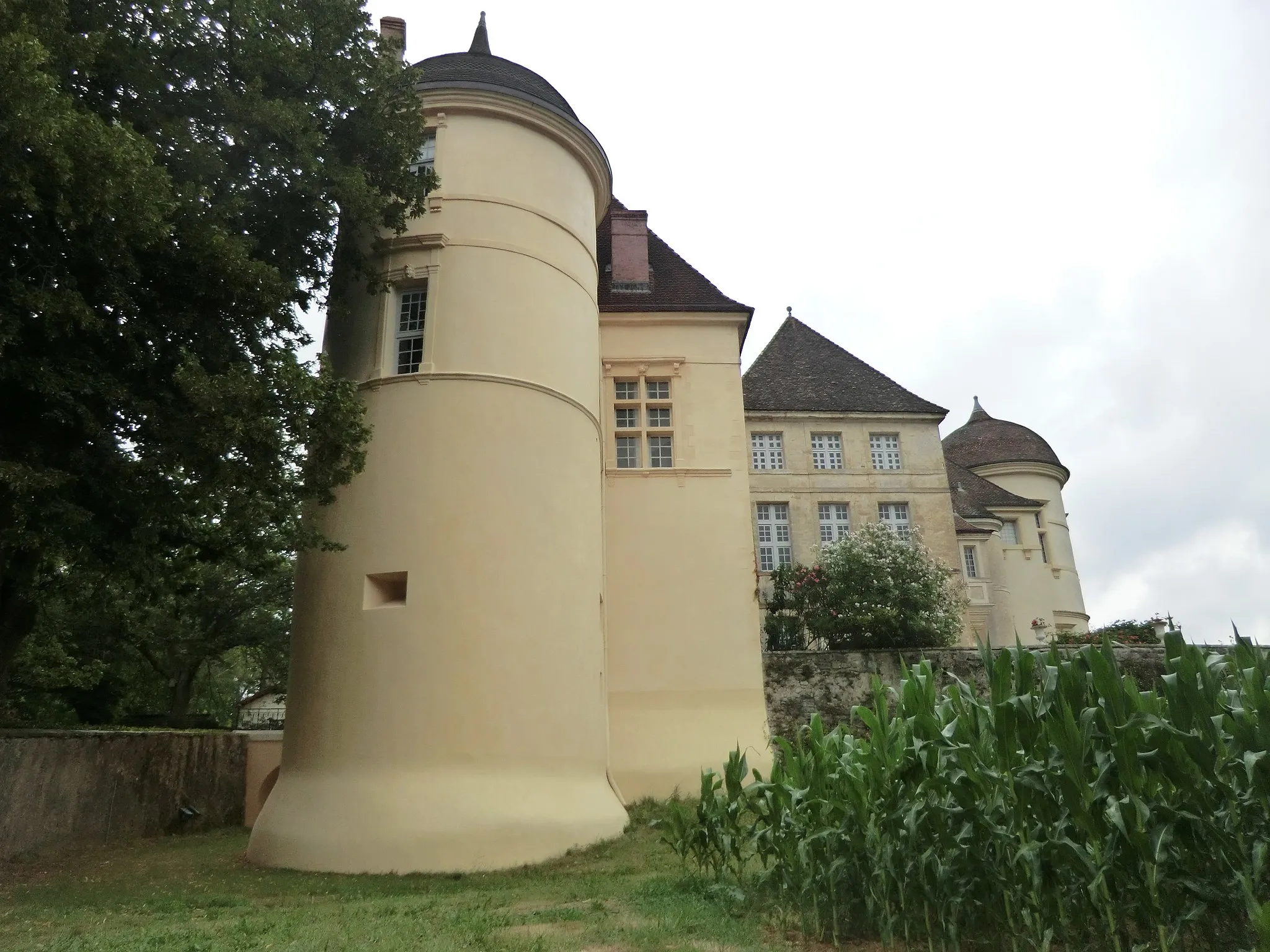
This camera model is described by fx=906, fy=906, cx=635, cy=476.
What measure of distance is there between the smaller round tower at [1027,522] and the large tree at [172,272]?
2536 centimetres

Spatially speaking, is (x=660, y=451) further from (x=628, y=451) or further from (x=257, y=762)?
(x=257, y=762)

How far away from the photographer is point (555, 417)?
1425cm

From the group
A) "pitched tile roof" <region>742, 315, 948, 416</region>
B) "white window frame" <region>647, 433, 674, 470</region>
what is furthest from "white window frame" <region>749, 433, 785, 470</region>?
"white window frame" <region>647, 433, 674, 470</region>

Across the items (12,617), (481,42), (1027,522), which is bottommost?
(12,617)

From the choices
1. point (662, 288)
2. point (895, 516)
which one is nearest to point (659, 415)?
point (662, 288)

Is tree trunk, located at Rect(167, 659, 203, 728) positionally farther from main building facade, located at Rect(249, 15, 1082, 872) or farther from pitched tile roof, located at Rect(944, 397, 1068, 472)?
pitched tile roof, located at Rect(944, 397, 1068, 472)

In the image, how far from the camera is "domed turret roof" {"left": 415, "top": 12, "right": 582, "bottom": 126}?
15.5 m

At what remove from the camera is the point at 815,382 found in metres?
29.0

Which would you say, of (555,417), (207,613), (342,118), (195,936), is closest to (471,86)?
(342,118)

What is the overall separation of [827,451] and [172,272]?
2043 cm

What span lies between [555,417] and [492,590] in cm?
307

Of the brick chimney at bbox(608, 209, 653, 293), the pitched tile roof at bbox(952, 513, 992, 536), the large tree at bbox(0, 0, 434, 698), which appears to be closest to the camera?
the large tree at bbox(0, 0, 434, 698)

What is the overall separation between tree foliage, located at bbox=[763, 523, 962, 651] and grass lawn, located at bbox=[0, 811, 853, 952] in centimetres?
713

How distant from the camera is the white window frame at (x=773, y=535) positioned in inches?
1041
